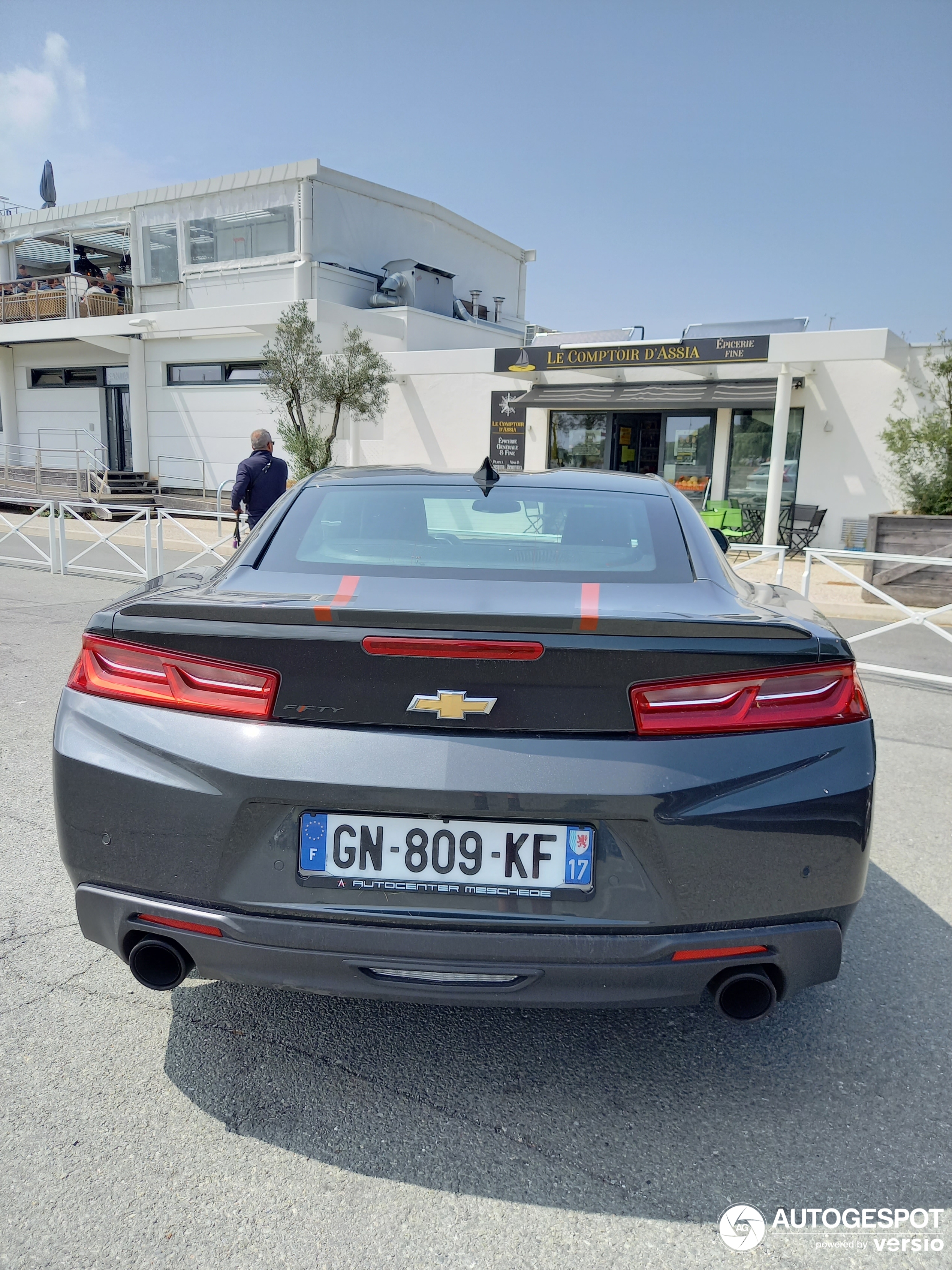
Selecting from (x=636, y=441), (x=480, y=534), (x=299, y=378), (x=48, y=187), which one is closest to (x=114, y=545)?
(x=299, y=378)

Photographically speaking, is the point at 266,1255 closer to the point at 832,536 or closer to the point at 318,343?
the point at 832,536

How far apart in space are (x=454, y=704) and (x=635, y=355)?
53.5ft

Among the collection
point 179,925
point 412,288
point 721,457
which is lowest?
point 179,925

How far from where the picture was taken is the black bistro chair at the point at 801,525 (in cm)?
1617

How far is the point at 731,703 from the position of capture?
1.97 meters

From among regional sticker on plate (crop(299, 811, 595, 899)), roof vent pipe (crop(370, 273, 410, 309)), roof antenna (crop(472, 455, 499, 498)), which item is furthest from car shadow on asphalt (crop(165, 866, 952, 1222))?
roof vent pipe (crop(370, 273, 410, 309))

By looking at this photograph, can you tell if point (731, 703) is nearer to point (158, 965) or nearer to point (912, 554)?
point (158, 965)

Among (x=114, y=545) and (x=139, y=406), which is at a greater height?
(x=139, y=406)

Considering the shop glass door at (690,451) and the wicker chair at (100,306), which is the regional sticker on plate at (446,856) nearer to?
the shop glass door at (690,451)

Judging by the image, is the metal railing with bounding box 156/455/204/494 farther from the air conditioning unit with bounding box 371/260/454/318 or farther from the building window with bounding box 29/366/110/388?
the air conditioning unit with bounding box 371/260/454/318

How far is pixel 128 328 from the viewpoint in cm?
2425

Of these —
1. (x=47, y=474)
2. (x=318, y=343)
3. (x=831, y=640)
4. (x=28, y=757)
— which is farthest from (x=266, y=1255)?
(x=47, y=474)

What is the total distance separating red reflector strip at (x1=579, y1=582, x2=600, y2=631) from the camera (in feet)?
6.45

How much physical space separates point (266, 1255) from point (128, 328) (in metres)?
25.8
